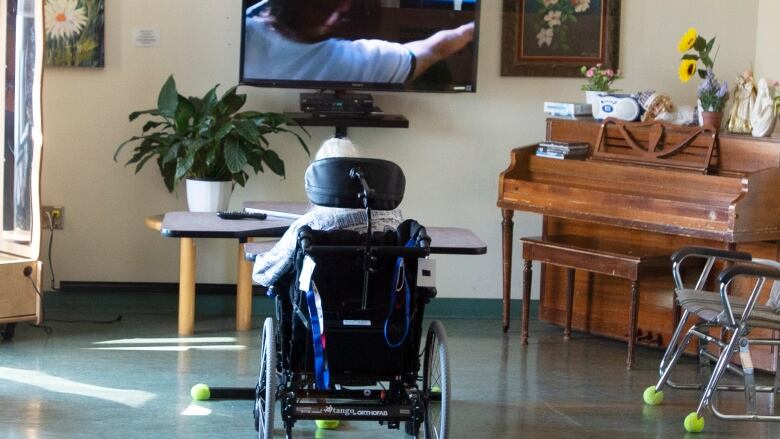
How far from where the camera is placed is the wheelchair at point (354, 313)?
372 centimetres

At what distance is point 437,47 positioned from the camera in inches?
251

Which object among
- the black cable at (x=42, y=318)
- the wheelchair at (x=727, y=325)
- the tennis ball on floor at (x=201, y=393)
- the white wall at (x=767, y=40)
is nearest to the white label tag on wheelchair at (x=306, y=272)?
the tennis ball on floor at (x=201, y=393)

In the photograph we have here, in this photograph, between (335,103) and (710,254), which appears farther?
(335,103)

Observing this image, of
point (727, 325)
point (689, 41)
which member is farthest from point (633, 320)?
point (689, 41)

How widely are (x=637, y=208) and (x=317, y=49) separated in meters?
1.82

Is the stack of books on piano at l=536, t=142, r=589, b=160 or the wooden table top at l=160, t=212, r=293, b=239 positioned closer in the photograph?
the wooden table top at l=160, t=212, r=293, b=239

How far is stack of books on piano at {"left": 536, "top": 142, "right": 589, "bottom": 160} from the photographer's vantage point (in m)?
6.16

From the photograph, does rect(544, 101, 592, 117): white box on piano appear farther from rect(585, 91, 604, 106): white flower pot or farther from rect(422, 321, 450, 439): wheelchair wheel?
rect(422, 321, 450, 439): wheelchair wheel

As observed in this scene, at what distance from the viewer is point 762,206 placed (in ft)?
17.7

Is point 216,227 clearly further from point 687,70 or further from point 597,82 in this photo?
point 687,70

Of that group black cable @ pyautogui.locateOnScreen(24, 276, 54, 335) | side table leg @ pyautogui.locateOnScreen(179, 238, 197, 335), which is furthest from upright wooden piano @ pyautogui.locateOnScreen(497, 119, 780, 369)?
black cable @ pyautogui.locateOnScreen(24, 276, 54, 335)

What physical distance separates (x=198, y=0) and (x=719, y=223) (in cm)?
290

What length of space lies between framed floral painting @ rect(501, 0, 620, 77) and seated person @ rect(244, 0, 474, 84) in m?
0.42

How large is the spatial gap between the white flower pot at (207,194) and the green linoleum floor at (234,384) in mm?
620
